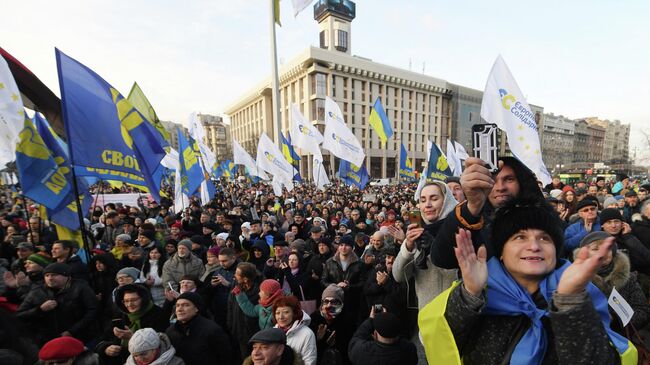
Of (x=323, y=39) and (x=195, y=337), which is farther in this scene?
(x=323, y=39)

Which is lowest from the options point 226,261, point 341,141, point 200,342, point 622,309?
point 200,342

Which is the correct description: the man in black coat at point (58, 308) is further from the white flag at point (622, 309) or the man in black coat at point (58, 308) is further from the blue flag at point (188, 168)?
the white flag at point (622, 309)

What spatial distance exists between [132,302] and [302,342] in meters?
1.75

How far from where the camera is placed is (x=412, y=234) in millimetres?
1907

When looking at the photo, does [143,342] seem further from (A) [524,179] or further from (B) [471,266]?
(A) [524,179]

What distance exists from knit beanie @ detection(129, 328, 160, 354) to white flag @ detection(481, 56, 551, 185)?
543 cm

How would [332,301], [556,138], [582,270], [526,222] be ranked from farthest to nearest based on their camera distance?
[556,138], [332,301], [526,222], [582,270]

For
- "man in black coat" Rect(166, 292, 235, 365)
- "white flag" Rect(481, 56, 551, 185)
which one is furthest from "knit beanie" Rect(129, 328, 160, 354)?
"white flag" Rect(481, 56, 551, 185)

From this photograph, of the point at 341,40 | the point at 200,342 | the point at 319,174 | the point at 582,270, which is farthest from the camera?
the point at 341,40

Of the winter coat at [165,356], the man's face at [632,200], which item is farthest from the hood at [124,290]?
the man's face at [632,200]

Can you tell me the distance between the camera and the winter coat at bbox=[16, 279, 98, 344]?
10.4 feet

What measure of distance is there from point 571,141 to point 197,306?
10578cm

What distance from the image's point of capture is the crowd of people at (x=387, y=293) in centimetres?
105

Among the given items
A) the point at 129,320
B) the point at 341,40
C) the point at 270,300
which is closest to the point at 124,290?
the point at 129,320
